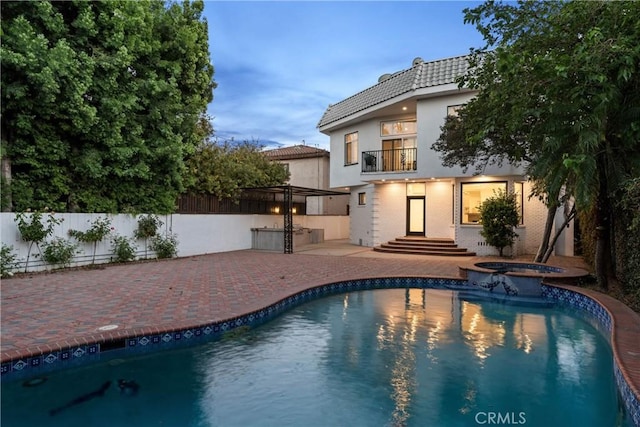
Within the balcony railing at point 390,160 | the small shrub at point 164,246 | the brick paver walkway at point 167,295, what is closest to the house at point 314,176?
the balcony railing at point 390,160

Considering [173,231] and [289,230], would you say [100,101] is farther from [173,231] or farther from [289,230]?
[289,230]

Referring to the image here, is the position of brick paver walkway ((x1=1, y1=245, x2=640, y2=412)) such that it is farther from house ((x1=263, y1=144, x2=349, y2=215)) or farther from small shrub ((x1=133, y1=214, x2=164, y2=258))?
house ((x1=263, y1=144, x2=349, y2=215))

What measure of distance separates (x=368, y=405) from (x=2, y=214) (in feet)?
35.1

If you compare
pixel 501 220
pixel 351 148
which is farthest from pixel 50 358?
pixel 351 148

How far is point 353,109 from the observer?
1930cm

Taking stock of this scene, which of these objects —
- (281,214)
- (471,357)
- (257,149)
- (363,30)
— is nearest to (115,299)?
(471,357)

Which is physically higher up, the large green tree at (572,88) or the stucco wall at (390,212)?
the large green tree at (572,88)

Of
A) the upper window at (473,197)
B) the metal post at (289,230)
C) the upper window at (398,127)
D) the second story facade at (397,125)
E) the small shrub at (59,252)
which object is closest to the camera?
the small shrub at (59,252)

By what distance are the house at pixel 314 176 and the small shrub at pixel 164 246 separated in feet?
40.4

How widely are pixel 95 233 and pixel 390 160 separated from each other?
40.3ft

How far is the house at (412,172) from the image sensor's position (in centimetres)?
1551

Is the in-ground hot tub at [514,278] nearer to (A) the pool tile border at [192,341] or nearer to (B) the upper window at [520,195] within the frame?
(A) the pool tile border at [192,341]

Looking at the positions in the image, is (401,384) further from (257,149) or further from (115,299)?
(257,149)

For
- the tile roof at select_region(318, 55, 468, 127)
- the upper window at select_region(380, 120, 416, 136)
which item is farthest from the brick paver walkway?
the tile roof at select_region(318, 55, 468, 127)
